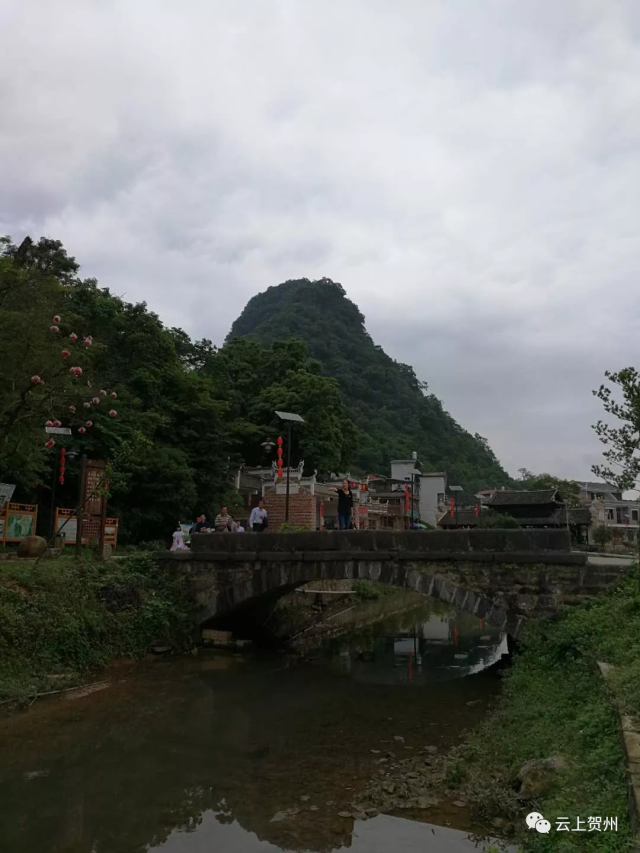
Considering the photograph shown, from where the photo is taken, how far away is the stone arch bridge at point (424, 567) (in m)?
13.2

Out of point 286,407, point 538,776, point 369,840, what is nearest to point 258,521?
point 369,840

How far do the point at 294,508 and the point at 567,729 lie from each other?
80.1ft

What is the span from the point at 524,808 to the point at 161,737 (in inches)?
228

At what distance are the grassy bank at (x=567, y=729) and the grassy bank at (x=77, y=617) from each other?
7.70 m

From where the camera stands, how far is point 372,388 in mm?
79125

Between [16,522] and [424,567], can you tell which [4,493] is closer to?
[16,522]

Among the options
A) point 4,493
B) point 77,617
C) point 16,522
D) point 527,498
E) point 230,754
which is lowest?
point 230,754

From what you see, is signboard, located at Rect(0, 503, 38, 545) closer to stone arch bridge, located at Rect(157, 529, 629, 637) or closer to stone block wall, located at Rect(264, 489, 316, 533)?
stone arch bridge, located at Rect(157, 529, 629, 637)

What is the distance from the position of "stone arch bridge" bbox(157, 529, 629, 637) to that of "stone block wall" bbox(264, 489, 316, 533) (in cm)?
1444

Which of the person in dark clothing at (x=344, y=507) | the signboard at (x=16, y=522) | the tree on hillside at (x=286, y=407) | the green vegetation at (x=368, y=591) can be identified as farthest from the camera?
the tree on hillside at (x=286, y=407)

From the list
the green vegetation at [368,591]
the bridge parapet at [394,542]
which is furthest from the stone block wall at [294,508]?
the bridge parapet at [394,542]

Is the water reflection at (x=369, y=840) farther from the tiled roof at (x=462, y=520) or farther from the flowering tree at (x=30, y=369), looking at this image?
the tiled roof at (x=462, y=520)

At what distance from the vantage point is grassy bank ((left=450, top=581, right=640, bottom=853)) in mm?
5210

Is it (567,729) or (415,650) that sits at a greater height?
(567,729)
